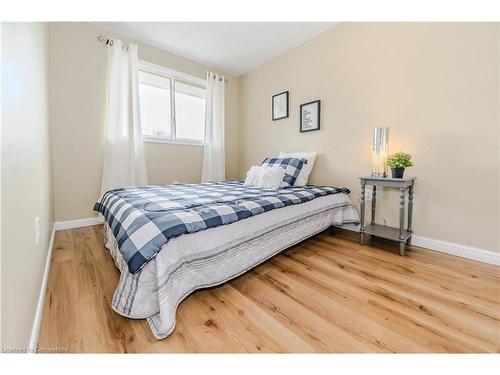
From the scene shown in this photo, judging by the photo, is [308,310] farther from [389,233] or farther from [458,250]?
[458,250]

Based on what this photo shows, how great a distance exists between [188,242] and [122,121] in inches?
93.2

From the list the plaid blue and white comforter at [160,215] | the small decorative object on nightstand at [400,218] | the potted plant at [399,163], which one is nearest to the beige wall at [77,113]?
the plaid blue and white comforter at [160,215]

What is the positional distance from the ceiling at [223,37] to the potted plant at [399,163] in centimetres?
182

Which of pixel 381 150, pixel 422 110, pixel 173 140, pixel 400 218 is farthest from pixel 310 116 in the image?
pixel 173 140

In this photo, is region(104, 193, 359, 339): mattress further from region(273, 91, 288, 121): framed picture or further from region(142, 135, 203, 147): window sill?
region(273, 91, 288, 121): framed picture

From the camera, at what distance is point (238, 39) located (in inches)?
114

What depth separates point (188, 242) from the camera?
3.91ft

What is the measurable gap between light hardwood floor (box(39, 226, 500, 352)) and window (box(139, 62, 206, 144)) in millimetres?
2063

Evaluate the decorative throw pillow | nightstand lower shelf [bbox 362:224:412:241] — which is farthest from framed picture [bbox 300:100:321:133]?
nightstand lower shelf [bbox 362:224:412:241]

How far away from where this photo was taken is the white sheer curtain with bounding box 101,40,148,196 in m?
2.73

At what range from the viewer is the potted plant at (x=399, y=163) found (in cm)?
198

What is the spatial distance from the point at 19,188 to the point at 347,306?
65.0 inches
